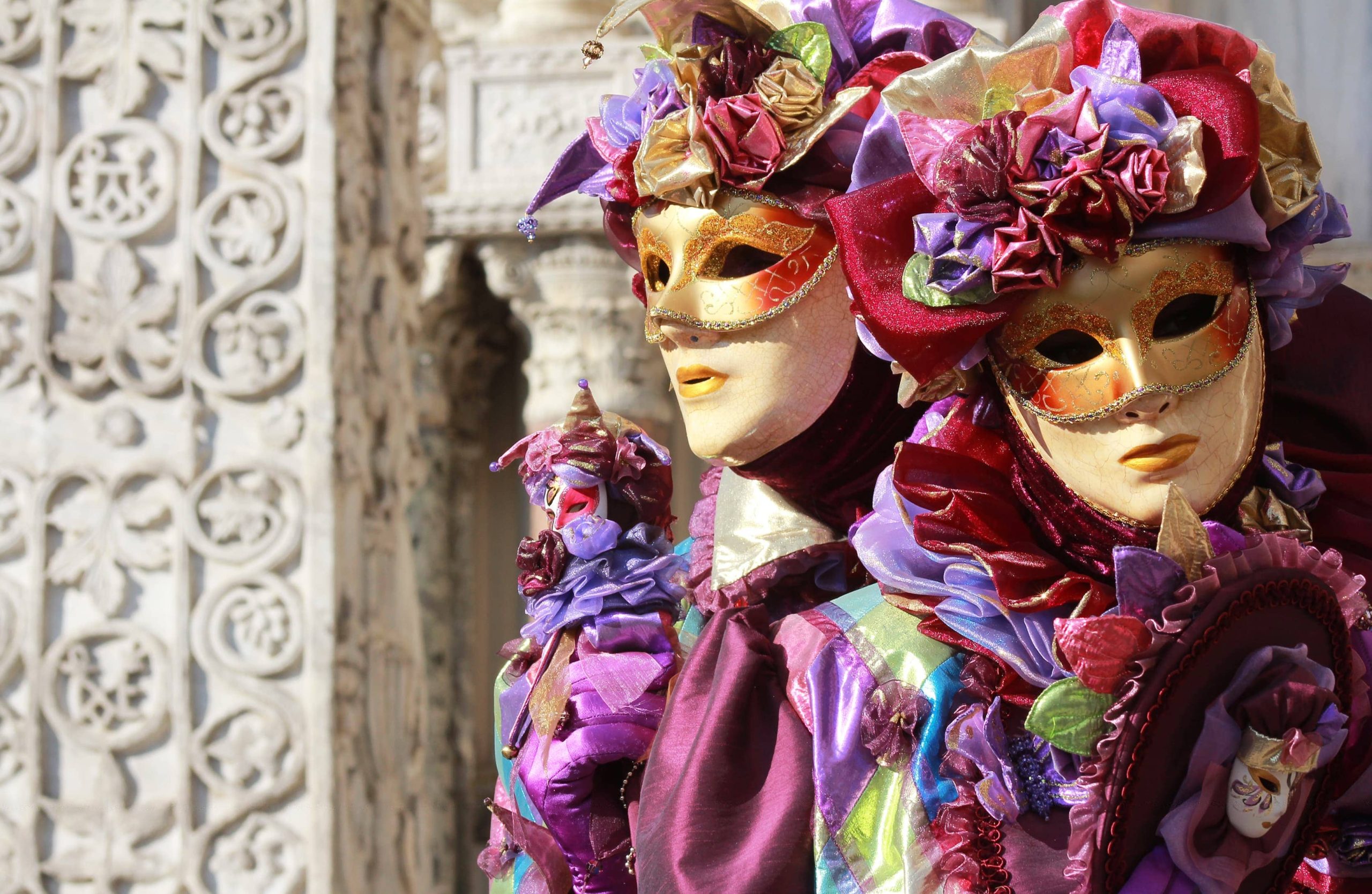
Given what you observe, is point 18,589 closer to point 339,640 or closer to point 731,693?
point 339,640

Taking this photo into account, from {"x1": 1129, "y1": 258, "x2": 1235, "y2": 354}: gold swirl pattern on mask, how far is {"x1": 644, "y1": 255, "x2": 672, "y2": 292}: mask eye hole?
1.63ft

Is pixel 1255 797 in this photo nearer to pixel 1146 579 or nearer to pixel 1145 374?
pixel 1146 579

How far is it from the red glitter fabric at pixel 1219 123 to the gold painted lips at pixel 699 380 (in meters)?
0.47

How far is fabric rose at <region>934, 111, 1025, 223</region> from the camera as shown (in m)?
1.52

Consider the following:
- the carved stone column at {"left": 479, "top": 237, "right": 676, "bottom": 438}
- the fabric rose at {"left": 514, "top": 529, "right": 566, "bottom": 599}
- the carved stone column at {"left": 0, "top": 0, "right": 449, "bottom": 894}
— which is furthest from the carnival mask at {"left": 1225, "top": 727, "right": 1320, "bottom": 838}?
the carved stone column at {"left": 479, "top": 237, "right": 676, "bottom": 438}

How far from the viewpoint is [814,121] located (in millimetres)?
1733

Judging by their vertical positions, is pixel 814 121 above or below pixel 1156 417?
above

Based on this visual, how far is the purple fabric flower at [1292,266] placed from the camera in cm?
159

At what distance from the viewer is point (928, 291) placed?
1.55 m

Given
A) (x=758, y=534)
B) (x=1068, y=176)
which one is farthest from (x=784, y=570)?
(x=1068, y=176)

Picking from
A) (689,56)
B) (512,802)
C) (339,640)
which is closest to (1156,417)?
(689,56)

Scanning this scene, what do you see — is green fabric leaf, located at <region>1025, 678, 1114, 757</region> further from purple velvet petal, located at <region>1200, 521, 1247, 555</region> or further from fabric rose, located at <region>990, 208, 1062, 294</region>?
fabric rose, located at <region>990, 208, 1062, 294</region>

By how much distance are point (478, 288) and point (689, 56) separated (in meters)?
3.45

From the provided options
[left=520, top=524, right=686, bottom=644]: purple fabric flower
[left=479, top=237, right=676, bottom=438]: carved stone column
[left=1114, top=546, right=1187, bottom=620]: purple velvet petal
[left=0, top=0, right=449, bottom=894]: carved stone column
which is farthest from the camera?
[left=479, top=237, right=676, bottom=438]: carved stone column
